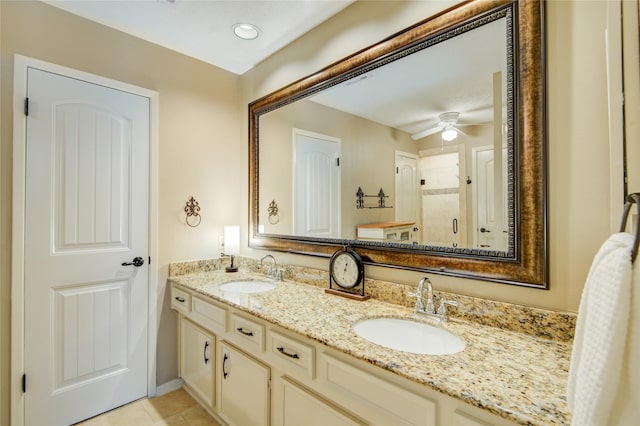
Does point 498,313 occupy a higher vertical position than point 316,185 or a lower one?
lower

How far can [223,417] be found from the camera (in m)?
1.80

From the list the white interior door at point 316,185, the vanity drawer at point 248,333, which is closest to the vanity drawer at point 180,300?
the vanity drawer at point 248,333

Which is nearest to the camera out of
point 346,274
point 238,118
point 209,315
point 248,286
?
point 346,274

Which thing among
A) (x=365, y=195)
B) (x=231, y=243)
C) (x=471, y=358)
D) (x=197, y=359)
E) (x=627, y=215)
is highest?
(x=365, y=195)

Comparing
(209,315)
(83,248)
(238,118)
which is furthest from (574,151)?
(83,248)

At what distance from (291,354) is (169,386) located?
1.59 m

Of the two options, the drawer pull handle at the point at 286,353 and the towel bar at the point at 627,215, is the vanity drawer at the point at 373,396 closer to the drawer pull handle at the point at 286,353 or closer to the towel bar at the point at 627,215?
A: the drawer pull handle at the point at 286,353

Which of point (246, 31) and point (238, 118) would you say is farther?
point (238, 118)

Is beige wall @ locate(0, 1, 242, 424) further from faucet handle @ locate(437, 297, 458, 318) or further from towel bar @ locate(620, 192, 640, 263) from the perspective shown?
towel bar @ locate(620, 192, 640, 263)

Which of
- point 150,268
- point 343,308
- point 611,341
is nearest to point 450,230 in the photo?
point 343,308

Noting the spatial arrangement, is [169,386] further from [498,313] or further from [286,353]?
[498,313]

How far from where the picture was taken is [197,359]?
204 centimetres

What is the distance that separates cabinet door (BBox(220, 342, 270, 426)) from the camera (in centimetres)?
147

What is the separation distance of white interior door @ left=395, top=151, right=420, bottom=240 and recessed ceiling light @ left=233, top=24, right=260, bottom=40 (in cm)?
138
